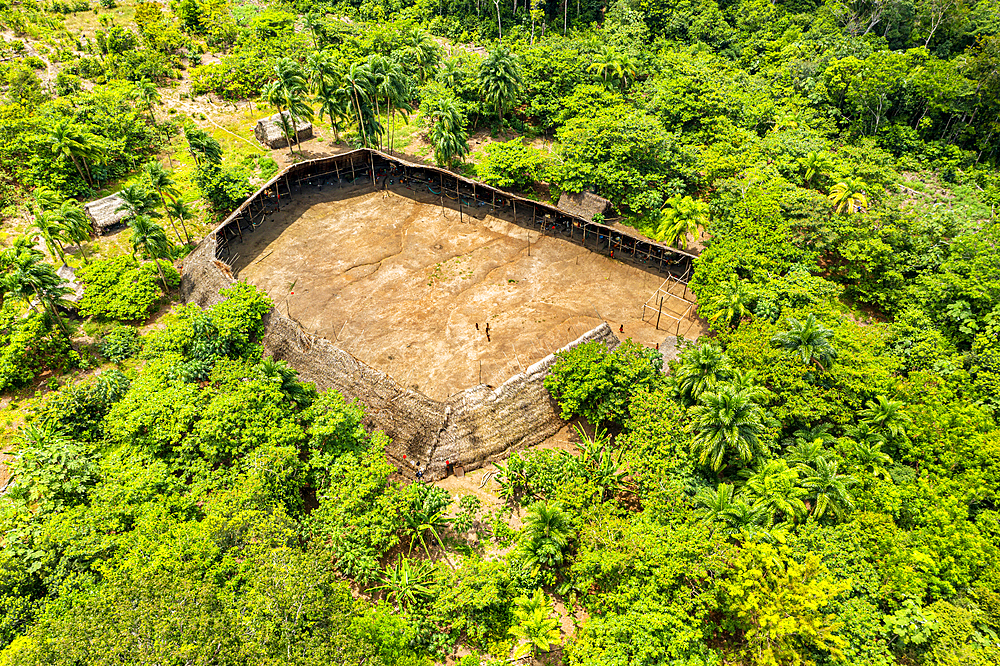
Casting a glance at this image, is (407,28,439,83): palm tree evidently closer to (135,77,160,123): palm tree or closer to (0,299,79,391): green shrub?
(135,77,160,123): palm tree

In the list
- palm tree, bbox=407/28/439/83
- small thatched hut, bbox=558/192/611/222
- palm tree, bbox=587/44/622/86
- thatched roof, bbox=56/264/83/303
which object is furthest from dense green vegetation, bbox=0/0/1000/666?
palm tree, bbox=407/28/439/83

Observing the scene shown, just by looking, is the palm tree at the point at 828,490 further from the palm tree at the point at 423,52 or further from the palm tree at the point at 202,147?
the palm tree at the point at 423,52

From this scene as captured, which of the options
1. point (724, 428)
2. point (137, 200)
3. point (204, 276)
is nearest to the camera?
point (724, 428)

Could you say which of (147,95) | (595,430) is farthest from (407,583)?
(147,95)

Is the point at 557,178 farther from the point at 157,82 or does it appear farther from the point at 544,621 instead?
the point at 157,82

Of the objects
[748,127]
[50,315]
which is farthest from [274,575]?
[748,127]

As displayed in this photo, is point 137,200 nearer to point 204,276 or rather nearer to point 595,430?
point 204,276

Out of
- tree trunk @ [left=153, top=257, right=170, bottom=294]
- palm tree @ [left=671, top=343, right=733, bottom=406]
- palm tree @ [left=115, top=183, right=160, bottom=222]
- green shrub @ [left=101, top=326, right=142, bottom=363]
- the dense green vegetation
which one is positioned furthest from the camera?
tree trunk @ [left=153, top=257, right=170, bottom=294]
